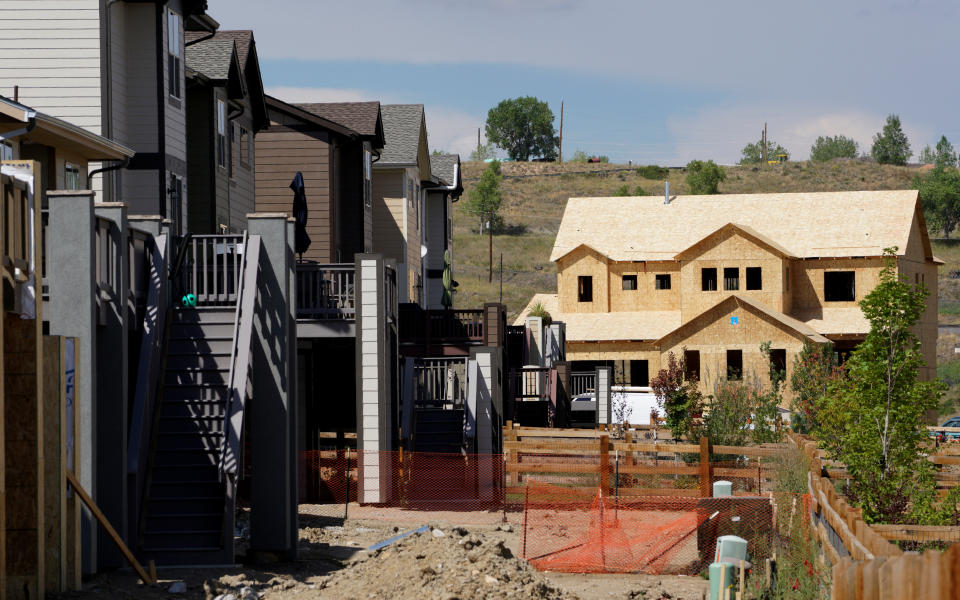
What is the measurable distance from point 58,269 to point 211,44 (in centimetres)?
1765

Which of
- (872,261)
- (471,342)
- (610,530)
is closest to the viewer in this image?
(610,530)

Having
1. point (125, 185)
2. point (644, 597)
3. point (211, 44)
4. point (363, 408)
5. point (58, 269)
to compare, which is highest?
point (211, 44)

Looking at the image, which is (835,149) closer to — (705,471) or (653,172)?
(653,172)

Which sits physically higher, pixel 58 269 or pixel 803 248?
pixel 803 248

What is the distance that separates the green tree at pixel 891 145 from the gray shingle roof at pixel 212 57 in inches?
4898

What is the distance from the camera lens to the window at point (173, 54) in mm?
24891

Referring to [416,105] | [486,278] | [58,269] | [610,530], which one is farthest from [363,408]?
[486,278]

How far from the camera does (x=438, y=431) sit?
84.3ft

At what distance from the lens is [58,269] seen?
1400cm

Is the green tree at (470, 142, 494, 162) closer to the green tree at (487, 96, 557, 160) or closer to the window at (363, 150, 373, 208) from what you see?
the green tree at (487, 96, 557, 160)

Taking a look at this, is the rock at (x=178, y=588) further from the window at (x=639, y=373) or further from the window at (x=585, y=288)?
the window at (x=585, y=288)

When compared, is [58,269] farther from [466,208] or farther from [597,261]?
[466,208]

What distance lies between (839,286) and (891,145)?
95.1 metres

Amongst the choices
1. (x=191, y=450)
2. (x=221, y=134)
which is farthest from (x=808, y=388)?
(x=191, y=450)
